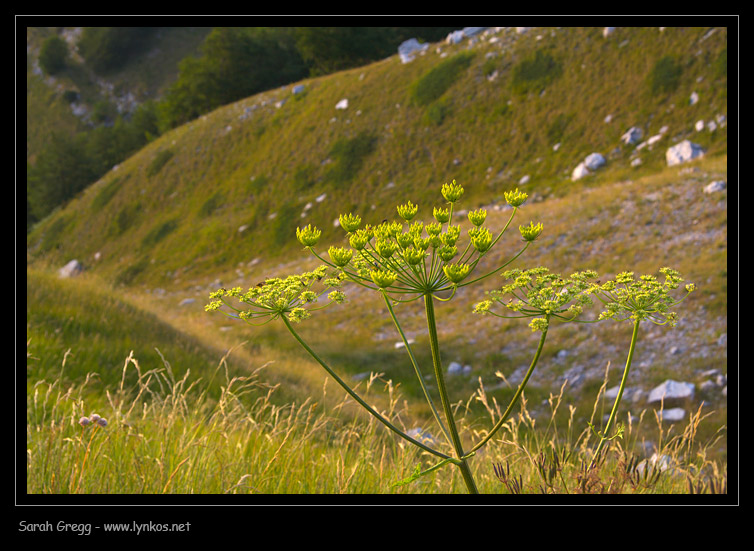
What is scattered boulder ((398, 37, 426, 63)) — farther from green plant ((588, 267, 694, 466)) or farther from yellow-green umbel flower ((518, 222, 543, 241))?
yellow-green umbel flower ((518, 222, 543, 241))

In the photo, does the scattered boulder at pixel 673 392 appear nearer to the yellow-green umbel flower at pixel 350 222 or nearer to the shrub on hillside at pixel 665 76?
the yellow-green umbel flower at pixel 350 222

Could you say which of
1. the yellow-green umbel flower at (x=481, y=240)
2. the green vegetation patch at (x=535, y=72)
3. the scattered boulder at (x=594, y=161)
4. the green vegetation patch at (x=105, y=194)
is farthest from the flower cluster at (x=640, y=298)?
the green vegetation patch at (x=105, y=194)

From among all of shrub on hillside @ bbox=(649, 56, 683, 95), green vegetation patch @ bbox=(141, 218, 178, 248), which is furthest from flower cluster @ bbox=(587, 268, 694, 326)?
green vegetation patch @ bbox=(141, 218, 178, 248)

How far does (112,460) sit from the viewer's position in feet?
12.8

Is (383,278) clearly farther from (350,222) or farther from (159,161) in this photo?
(159,161)

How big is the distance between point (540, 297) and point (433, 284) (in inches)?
22.4

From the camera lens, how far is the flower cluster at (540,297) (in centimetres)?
243

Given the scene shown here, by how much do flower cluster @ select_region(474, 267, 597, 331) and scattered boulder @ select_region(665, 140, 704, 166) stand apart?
94.4 feet

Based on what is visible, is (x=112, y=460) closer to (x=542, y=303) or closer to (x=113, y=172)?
(x=542, y=303)

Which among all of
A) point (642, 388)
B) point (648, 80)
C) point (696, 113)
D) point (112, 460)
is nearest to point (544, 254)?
point (642, 388)

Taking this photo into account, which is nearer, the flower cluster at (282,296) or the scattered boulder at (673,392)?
the flower cluster at (282,296)

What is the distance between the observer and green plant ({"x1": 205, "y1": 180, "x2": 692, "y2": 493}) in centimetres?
223

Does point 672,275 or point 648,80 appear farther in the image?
point 648,80
